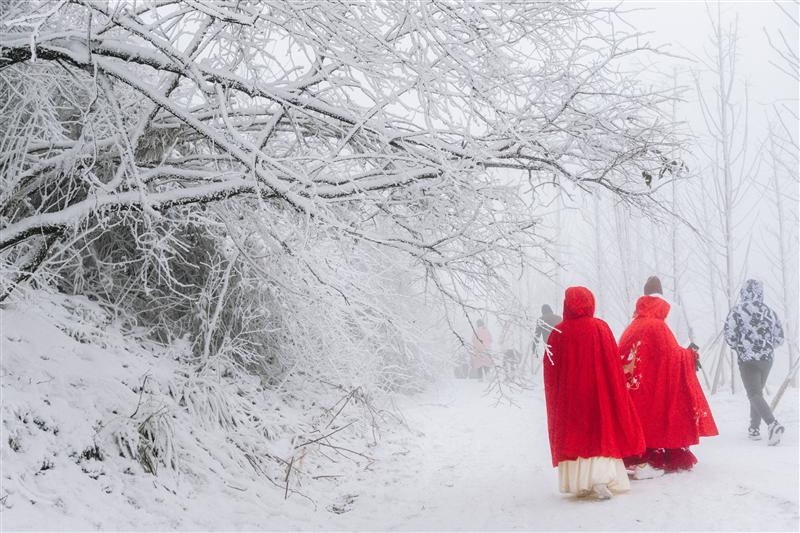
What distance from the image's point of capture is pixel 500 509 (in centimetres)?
541

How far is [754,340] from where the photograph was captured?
7.80m

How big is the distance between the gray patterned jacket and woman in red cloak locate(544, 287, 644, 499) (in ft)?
10.7

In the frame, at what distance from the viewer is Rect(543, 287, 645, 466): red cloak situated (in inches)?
205

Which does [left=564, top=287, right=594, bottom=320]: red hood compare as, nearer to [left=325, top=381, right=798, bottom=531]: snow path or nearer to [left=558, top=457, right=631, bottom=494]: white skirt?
[left=558, top=457, right=631, bottom=494]: white skirt

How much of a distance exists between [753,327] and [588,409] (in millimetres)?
3691

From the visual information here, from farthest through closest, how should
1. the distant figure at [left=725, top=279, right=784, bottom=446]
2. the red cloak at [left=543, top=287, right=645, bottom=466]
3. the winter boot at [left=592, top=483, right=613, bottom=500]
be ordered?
the distant figure at [left=725, top=279, right=784, bottom=446]
the red cloak at [left=543, top=287, right=645, bottom=466]
the winter boot at [left=592, top=483, right=613, bottom=500]

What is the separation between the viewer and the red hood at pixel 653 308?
6.20 meters

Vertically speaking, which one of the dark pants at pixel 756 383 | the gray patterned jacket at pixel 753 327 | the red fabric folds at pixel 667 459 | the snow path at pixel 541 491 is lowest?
the snow path at pixel 541 491

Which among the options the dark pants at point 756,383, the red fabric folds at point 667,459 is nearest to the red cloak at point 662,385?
the red fabric folds at point 667,459

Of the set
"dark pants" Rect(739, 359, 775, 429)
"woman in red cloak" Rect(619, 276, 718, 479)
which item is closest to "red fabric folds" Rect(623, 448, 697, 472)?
"woman in red cloak" Rect(619, 276, 718, 479)

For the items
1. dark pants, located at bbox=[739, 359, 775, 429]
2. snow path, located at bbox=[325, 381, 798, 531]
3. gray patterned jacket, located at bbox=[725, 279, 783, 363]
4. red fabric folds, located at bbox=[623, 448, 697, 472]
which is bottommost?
snow path, located at bbox=[325, 381, 798, 531]

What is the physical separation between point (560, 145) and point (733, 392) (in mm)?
11231

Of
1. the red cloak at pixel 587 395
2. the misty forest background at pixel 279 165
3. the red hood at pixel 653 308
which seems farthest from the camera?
the red hood at pixel 653 308

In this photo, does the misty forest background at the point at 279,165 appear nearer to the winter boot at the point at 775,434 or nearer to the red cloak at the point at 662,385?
the red cloak at the point at 662,385
